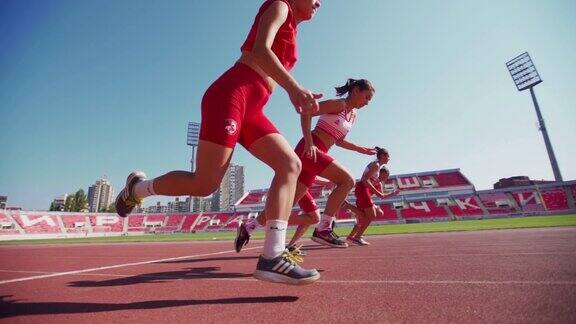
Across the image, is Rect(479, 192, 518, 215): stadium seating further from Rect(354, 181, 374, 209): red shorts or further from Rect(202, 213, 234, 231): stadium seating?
Rect(202, 213, 234, 231): stadium seating

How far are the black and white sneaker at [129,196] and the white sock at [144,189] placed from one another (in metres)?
0.10

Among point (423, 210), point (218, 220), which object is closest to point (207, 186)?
point (423, 210)

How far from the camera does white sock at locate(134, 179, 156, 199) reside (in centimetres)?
301

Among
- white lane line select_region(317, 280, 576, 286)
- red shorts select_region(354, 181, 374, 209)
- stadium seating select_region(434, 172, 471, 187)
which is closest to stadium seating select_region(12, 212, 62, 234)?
red shorts select_region(354, 181, 374, 209)

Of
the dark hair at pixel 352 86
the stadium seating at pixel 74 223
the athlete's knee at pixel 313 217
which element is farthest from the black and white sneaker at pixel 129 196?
the stadium seating at pixel 74 223

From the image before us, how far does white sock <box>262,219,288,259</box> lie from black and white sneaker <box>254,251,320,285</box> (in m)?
0.04

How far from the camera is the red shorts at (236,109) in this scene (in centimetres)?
248

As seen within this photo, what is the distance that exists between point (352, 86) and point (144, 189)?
3.40m

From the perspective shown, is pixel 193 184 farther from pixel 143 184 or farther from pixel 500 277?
pixel 500 277

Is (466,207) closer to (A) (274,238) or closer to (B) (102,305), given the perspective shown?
(A) (274,238)

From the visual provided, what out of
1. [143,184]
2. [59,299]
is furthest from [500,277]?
[59,299]

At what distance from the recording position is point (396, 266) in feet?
11.7

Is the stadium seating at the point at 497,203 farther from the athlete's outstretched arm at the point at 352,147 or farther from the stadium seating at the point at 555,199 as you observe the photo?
the athlete's outstretched arm at the point at 352,147

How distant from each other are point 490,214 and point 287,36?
3735 cm
